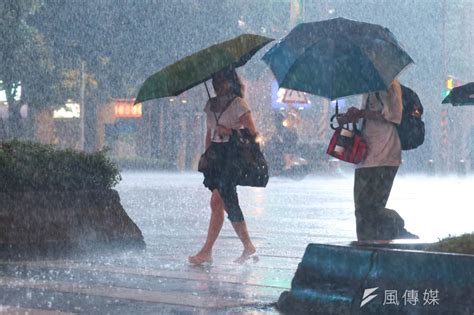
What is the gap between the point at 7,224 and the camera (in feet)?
36.8

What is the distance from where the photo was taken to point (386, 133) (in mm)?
9172

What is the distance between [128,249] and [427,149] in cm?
7354

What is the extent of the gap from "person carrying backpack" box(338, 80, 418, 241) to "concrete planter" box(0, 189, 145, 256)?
364 cm

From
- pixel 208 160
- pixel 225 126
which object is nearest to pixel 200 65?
pixel 225 126

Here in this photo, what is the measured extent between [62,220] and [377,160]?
386 cm

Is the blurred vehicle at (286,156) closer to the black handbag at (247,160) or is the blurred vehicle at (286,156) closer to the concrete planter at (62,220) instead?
the concrete planter at (62,220)

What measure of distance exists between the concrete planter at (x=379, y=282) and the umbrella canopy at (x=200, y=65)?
9.83ft

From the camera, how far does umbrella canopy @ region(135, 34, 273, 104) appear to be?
1004cm

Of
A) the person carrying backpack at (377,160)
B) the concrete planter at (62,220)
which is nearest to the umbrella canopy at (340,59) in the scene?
the person carrying backpack at (377,160)

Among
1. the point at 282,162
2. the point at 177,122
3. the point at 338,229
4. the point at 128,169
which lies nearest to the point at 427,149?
the point at 177,122

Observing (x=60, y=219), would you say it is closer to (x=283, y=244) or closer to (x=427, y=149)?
(x=283, y=244)

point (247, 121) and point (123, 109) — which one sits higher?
point (123, 109)

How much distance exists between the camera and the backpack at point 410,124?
30.3 ft
